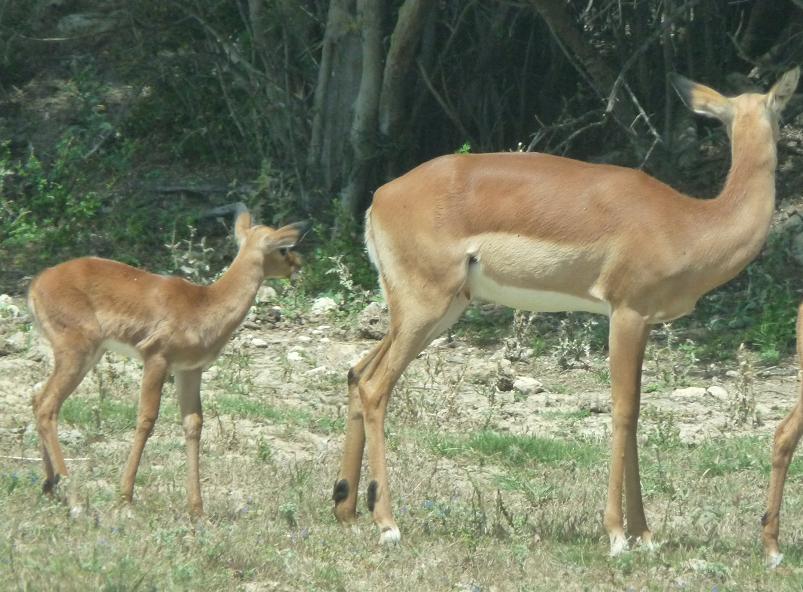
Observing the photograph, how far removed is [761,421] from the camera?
914 cm

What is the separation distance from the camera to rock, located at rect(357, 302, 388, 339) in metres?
10.9

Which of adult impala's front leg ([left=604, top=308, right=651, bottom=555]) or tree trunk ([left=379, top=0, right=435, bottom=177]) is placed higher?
tree trunk ([left=379, top=0, right=435, bottom=177])

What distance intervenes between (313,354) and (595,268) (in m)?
4.12

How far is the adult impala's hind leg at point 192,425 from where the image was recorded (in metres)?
6.64

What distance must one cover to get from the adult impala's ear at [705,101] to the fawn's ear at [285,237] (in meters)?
1.99

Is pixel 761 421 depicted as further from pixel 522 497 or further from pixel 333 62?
pixel 333 62

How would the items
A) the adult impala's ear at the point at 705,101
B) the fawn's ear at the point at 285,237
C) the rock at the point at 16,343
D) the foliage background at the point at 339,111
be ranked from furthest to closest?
the foliage background at the point at 339,111, the rock at the point at 16,343, the fawn's ear at the point at 285,237, the adult impala's ear at the point at 705,101

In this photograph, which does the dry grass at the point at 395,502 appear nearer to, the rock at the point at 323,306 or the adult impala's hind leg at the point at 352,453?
the adult impala's hind leg at the point at 352,453

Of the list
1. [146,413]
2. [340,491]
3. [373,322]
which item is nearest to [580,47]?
[373,322]

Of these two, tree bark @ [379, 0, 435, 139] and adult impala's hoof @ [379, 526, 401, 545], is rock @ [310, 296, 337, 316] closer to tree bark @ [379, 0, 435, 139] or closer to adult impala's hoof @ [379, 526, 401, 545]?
tree bark @ [379, 0, 435, 139]

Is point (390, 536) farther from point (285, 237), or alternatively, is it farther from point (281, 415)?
point (281, 415)

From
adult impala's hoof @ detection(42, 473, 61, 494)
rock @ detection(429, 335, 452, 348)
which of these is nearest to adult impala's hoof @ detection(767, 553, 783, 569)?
adult impala's hoof @ detection(42, 473, 61, 494)

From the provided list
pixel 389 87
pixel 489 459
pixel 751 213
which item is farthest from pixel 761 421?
pixel 389 87

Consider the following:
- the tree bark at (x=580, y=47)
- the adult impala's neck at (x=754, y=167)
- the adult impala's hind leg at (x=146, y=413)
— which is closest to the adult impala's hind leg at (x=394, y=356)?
the adult impala's hind leg at (x=146, y=413)
